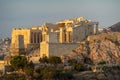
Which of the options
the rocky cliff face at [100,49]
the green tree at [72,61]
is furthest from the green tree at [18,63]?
the rocky cliff face at [100,49]

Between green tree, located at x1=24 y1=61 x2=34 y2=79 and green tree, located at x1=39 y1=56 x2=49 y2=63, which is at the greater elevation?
green tree, located at x1=39 y1=56 x2=49 y2=63

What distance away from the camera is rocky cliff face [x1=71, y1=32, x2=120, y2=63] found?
306ft

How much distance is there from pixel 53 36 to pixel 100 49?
8.89 metres

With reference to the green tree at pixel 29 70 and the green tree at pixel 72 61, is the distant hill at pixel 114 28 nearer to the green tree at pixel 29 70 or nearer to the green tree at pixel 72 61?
the green tree at pixel 72 61

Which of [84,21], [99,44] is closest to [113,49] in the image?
[99,44]

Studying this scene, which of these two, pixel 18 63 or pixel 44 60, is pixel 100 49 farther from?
pixel 18 63

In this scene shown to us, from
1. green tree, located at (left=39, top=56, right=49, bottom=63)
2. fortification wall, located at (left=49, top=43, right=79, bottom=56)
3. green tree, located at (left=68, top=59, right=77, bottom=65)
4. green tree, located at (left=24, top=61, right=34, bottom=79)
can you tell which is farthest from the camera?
fortification wall, located at (left=49, top=43, right=79, bottom=56)

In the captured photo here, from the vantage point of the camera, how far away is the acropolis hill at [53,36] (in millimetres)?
93312

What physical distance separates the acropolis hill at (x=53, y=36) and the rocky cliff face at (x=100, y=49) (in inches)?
54.5

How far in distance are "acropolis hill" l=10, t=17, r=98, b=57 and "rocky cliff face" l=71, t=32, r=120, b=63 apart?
4.55ft

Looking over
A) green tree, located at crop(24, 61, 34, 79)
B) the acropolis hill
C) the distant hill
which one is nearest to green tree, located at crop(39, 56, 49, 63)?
green tree, located at crop(24, 61, 34, 79)

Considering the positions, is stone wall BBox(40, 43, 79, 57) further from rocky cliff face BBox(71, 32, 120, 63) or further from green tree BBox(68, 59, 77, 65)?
green tree BBox(68, 59, 77, 65)

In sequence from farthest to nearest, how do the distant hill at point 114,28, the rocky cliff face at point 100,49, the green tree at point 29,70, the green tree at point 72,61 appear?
the distant hill at point 114,28 < the rocky cliff face at point 100,49 < the green tree at point 72,61 < the green tree at point 29,70

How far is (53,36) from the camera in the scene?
98750mm
